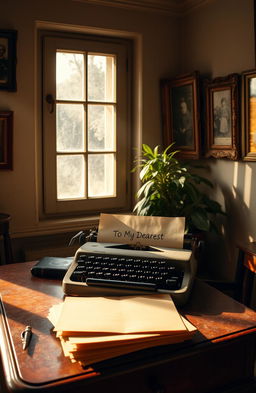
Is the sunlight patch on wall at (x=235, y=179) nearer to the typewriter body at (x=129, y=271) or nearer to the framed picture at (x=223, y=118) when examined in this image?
the framed picture at (x=223, y=118)

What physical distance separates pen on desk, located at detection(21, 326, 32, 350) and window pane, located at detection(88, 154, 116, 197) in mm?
2378

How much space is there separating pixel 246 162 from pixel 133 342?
2041 millimetres

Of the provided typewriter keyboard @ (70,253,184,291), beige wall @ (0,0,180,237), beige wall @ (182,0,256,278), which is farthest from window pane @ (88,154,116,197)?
typewriter keyboard @ (70,253,184,291)

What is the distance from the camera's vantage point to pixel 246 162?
9.10 ft

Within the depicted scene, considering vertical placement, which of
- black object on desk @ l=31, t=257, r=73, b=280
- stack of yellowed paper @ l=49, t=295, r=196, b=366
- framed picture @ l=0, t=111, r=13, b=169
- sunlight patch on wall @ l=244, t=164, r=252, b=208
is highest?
framed picture @ l=0, t=111, r=13, b=169

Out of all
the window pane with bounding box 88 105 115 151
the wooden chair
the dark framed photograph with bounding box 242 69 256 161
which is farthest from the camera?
the window pane with bounding box 88 105 115 151

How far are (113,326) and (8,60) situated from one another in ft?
7.75

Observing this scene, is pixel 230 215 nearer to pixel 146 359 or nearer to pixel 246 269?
pixel 246 269

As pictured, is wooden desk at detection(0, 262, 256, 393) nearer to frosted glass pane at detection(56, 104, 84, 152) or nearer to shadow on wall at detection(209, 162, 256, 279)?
shadow on wall at detection(209, 162, 256, 279)

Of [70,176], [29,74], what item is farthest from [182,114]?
[29,74]

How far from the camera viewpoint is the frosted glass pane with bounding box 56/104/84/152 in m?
3.25

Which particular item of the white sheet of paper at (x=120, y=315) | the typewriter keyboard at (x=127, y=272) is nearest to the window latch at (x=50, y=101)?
the typewriter keyboard at (x=127, y=272)

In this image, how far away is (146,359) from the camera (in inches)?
Answer: 38.0

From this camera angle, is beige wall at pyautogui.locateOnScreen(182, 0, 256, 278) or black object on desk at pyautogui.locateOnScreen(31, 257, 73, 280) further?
beige wall at pyautogui.locateOnScreen(182, 0, 256, 278)
